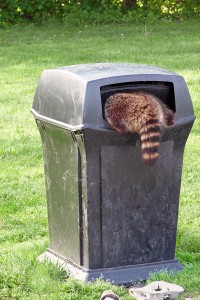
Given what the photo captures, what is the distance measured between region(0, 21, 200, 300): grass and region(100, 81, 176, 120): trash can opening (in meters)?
1.01

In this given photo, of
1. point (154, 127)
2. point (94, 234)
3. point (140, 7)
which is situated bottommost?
point (140, 7)

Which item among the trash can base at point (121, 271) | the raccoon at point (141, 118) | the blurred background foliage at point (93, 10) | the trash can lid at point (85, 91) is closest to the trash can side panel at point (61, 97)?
the trash can lid at point (85, 91)

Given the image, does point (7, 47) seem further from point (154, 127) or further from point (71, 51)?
point (154, 127)

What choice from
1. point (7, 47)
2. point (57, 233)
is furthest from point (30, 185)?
point (7, 47)

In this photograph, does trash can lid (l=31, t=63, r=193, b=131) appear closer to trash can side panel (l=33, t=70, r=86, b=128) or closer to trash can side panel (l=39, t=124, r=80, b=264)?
trash can side panel (l=33, t=70, r=86, b=128)

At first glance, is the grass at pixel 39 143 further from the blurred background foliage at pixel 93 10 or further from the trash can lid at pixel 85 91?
the trash can lid at pixel 85 91

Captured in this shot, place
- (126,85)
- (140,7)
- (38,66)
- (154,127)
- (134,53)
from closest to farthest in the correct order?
(154,127), (126,85), (38,66), (134,53), (140,7)

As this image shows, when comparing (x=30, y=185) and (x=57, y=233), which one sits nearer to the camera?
(x=57, y=233)

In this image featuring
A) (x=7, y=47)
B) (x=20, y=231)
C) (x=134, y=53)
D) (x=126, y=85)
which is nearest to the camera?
(x=126, y=85)

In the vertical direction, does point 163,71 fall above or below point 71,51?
above

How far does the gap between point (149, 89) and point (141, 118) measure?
0.36 meters

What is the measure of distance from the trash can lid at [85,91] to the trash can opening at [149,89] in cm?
7

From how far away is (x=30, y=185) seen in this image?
21.8 feet

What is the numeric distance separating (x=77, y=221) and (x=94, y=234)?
0.41 ft
